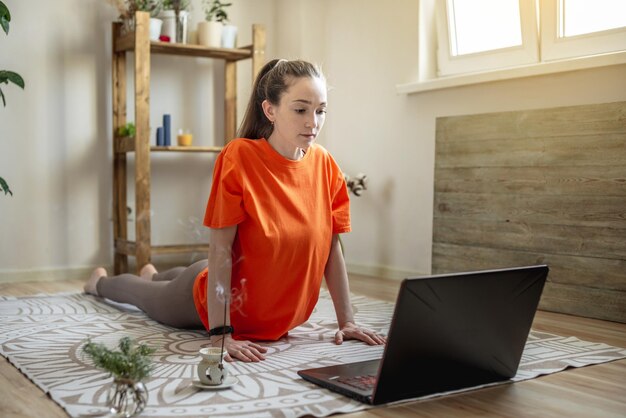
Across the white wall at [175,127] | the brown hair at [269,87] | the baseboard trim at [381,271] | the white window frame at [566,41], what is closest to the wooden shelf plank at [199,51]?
the white wall at [175,127]

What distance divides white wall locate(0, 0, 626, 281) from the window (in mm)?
172

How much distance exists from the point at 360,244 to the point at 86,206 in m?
1.47

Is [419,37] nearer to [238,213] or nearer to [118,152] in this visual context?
[118,152]

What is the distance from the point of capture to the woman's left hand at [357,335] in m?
2.17

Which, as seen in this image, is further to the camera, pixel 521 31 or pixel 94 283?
pixel 521 31

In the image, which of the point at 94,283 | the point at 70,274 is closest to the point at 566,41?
the point at 94,283

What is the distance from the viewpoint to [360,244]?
4.07 meters

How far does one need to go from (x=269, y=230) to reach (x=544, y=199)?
138 cm

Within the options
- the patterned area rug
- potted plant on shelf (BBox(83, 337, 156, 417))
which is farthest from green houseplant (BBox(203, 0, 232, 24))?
potted plant on shelf (BBox(83, 337, 156, 417))

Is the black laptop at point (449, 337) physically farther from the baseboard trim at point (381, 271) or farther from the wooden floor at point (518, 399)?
the baseboard trim at point (381, 271)

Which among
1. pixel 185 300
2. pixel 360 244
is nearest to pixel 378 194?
pixel 360 244

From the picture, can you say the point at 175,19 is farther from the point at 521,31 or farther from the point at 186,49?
the point at 521,31

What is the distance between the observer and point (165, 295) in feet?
7.95

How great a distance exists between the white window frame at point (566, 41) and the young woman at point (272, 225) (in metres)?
1.36
